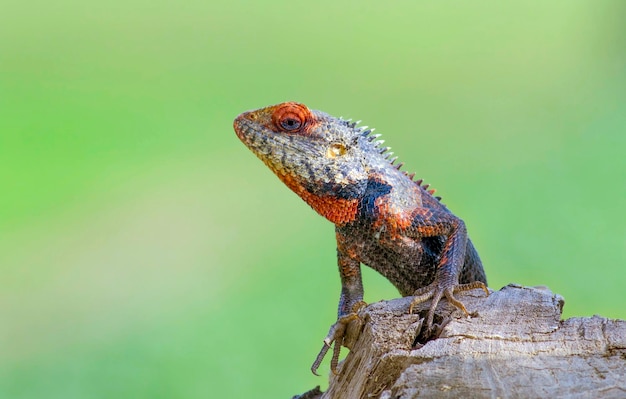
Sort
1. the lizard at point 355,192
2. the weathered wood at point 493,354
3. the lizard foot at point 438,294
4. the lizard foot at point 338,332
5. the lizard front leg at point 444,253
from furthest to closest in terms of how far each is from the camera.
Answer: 1. the lizard at point 355,192
2. the lizard foot at point 338,332
3. the lizard front leg at point 444,253
4. the lizard foot at point 438,294
5. the weathered wood at point 493,354

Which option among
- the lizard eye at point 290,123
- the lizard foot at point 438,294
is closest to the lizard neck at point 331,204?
the lizard eye at point 290,123

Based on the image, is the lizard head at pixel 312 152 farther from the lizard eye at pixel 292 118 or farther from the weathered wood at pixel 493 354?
the weathered wood at pixel 493 354

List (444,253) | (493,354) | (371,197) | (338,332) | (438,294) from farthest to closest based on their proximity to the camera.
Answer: (371,197) < (444,253) < (338,332) < (438,294) < (493,354)

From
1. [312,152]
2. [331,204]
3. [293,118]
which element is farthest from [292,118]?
[331,204]

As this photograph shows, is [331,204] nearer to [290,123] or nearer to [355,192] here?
[355,192]

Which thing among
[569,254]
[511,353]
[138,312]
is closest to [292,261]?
[138,312]

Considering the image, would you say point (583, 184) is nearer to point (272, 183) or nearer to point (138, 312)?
point (272, 183)

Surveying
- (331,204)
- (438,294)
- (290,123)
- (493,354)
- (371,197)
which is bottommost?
(493,354)
